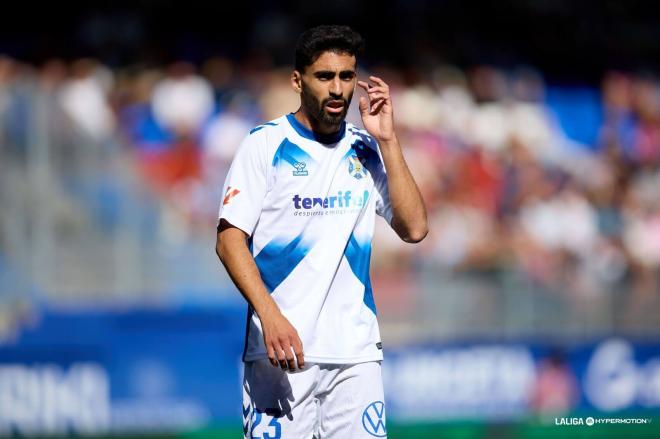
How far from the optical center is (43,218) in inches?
440

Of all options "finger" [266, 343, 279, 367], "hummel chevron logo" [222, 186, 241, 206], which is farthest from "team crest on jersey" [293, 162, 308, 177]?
"finger" [266, 343, 279, 367]

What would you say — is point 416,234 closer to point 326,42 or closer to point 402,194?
point 402,194

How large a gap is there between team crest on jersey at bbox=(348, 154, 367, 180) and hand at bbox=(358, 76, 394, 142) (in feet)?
0.58

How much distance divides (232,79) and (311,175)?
8.75 m

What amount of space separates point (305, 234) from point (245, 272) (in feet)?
1.26

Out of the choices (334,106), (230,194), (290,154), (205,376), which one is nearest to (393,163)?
(334,106)

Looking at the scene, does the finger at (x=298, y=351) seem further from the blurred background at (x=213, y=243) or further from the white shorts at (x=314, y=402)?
the blurred background at (x=213, y=243)

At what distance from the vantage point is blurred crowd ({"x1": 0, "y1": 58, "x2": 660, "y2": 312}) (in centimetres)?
1211

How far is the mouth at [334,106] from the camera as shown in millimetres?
5172

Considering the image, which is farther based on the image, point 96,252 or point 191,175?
point 191,175

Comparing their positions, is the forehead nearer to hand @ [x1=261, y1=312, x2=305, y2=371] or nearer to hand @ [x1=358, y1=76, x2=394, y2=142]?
hand @ [x1=358, y1=76, x2=394, y2=142]

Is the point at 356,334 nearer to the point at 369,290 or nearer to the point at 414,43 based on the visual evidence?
the point at 369,290

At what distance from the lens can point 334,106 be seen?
5.17 meters

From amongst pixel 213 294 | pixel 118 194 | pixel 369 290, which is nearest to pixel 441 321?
pixel 213 294
